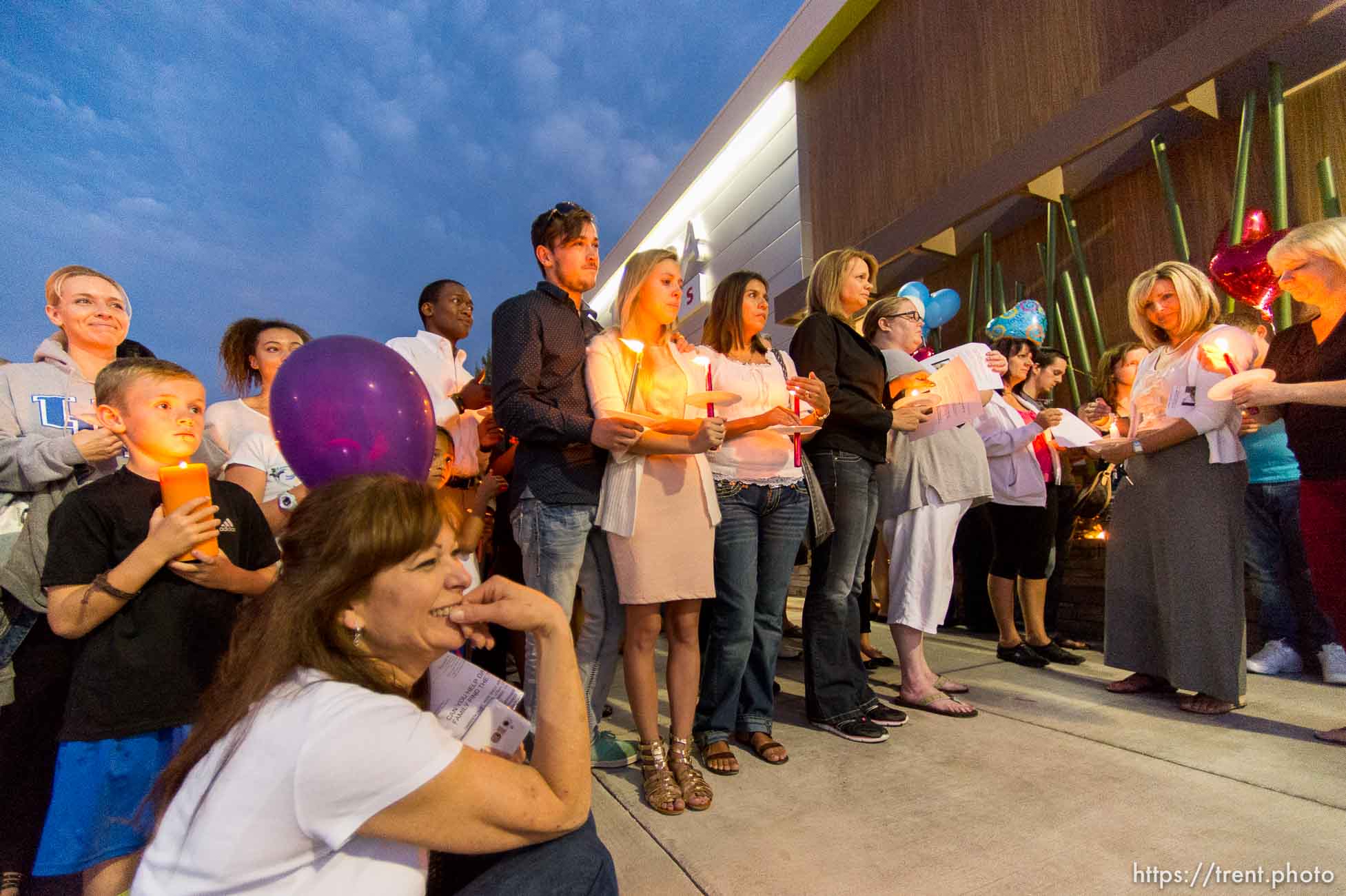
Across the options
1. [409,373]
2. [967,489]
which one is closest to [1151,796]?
[967,489]

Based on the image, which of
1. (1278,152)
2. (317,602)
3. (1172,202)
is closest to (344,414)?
(317,602)

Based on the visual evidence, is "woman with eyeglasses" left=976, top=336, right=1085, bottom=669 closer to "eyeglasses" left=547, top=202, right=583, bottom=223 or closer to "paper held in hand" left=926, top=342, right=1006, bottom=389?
"paper held in hand" left=926, top=342, right=1006, bottom=389

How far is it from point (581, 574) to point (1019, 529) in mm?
2616

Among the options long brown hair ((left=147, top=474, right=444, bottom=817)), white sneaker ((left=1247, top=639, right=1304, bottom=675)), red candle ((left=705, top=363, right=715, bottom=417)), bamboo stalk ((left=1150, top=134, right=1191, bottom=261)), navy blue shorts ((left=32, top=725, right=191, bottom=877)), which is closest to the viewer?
long brown hair ((left=147, top=474, right=444, bottom=817))

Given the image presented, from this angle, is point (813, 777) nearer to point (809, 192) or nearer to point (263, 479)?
point (263, 479)

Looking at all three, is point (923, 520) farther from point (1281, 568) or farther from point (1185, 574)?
point (1281, 568)

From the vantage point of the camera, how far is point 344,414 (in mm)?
1468

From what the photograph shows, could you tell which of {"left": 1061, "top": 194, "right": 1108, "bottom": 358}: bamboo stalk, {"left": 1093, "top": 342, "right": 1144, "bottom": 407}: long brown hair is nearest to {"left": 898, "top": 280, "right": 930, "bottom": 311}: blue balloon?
{"left": 1061, "top": 194, "right": 1108, "bottom": 358}: bamboo stalk

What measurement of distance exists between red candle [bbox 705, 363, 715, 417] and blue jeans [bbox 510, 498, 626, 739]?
1.69ft

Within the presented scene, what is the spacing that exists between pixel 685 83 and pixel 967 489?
107 meters

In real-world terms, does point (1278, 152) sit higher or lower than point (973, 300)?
higher

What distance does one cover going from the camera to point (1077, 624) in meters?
4.27

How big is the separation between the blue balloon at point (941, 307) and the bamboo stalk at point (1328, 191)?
107 inches

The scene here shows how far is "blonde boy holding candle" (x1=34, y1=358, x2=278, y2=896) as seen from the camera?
1.45 metres
